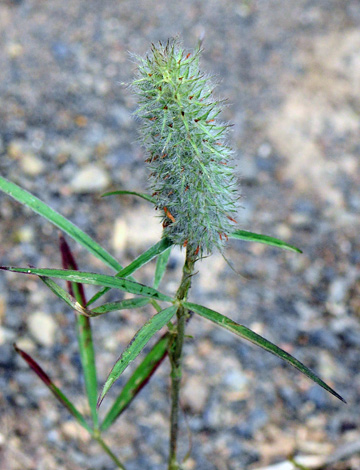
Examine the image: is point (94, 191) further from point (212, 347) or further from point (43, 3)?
point (43, 3)

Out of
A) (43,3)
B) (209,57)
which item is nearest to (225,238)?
(209,57)

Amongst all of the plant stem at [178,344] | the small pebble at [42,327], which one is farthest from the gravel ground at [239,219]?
the plant stem at [178,344]

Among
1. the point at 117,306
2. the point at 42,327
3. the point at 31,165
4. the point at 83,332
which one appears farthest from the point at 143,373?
the point at 31,165

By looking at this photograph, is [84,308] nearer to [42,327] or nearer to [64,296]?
[64,296]

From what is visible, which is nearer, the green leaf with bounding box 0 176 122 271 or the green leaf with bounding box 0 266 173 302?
the green leaf with bounding box 0 266 173 302

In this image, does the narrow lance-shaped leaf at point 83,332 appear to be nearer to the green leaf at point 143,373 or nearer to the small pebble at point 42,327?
the green leaf at point 143,373

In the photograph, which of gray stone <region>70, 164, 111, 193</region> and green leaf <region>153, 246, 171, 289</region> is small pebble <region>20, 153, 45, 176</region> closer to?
gray stone <region>70, 164, 111, 193</region>

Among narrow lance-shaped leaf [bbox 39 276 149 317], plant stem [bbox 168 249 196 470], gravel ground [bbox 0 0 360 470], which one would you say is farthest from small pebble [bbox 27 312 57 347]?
narrow lance-shaped leaf [bbox 39 276 149 317]
